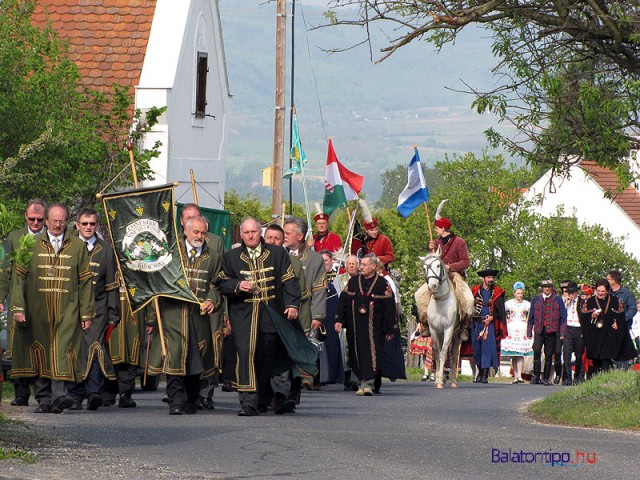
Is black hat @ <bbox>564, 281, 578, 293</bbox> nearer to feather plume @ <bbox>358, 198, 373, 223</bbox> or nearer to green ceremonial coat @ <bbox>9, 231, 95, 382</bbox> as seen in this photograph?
feather plume @ <bbox>358, 198, 373, 223</bbox>

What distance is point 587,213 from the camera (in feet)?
256

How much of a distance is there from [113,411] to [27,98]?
756 centimetres

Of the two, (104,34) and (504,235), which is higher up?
(104,34)

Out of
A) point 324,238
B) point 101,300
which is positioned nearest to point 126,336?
point 101,300

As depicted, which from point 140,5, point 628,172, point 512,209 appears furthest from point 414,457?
point 512,209

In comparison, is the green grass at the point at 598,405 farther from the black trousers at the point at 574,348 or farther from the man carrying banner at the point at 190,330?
the black trousers at the point at 574,348

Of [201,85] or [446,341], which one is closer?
[446,341]

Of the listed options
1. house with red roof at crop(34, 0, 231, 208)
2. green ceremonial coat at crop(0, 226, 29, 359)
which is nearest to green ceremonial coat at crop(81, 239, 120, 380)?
green ceremonial coat at crop(0, 226, 29, 359)

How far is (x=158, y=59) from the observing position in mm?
28969

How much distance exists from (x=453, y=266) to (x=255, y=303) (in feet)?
27.2

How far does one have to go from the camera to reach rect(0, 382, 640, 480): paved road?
10.2m

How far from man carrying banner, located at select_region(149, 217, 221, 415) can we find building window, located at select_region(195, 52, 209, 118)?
55.5 ft

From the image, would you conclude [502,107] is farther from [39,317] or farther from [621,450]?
[39,317]

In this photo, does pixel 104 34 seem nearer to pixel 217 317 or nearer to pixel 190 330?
pixel 217 317
